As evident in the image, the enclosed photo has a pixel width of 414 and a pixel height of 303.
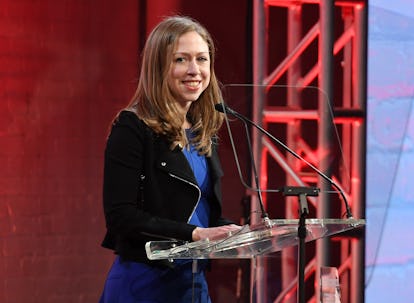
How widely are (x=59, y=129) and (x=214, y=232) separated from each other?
1858 millimetres

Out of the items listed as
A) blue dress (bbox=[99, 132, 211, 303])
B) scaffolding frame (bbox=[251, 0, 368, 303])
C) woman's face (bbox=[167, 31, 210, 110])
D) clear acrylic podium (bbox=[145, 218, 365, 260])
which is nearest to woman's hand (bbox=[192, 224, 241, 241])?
clear acrylic podium (bbox=[145, 218, 365, 260])

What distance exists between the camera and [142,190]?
78.3 inches

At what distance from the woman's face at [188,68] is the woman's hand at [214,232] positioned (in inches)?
13.5

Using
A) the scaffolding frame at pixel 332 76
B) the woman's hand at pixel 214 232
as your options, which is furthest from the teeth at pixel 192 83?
the scaffolding frame at pixel 332 76

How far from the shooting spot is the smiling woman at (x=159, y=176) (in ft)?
6.39

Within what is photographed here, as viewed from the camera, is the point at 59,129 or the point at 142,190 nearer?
the point at 142,190

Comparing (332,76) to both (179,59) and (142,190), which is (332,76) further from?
(142,190)

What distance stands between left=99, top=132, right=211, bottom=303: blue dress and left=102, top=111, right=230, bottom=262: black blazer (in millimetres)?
36

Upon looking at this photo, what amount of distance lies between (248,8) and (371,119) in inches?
29.9

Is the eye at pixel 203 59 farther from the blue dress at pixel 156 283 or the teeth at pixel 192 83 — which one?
the blue dress at pixel 156 283

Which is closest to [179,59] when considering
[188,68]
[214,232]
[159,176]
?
[188,68]

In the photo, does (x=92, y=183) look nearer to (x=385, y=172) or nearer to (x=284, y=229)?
(x=385, y=172)

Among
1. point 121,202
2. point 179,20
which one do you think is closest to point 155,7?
point 179,20

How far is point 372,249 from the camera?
3.92m
